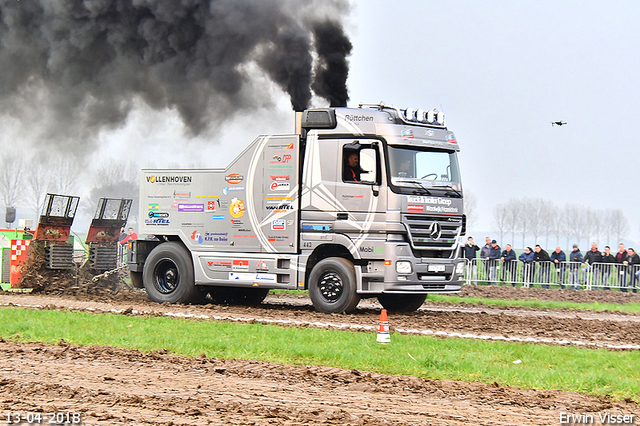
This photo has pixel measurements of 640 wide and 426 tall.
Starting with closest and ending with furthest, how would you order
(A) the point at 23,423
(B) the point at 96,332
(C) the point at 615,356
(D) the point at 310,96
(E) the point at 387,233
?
(A) the point at 23,423
(C) the point at 615,356
(B) the point at 96,332
(E) the point at 387,233
(D) the point at 310,96

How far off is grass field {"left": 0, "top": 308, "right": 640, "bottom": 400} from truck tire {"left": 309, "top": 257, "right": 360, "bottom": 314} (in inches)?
96.3

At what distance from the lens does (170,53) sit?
20453 millimetres

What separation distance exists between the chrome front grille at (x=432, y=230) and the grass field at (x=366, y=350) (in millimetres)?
3165

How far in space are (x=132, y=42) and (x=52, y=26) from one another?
7.24 feet

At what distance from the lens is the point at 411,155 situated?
14820 mm

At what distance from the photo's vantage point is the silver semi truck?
14570 mm

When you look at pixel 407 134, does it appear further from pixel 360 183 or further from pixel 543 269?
pixel 543 269

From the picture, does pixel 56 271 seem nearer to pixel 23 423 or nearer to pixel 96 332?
pixel 96 332

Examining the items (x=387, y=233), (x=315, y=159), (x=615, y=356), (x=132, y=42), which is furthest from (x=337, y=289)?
(x=132, y=42)

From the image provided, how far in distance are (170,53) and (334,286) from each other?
9270mm

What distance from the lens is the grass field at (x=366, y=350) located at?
8750 millimetres

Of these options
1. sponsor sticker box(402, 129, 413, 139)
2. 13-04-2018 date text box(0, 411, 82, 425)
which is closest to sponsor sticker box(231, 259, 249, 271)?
sponsor sticker box(402, 129, 413, 139)

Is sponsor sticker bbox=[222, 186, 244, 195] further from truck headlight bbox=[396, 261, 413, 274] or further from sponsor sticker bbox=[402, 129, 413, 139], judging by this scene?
truck headlight bbox=[396, 261, 413, 274]

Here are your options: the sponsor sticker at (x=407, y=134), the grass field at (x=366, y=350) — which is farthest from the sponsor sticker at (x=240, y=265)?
the sponsor sticker at (x=407, y=134)
